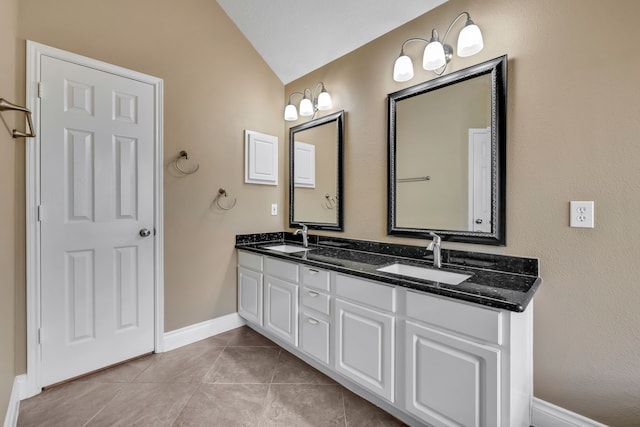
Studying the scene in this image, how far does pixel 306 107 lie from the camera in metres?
2.62

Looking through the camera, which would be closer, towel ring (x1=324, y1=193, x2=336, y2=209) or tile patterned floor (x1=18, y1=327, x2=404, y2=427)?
tile patterned floor (x1=18, y1=327, x2=404, y2=427)

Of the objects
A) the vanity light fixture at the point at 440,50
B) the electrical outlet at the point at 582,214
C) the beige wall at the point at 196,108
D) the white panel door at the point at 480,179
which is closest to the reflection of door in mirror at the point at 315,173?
the beige wall at the point at 196,108

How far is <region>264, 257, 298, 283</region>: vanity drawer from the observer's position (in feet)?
6.73

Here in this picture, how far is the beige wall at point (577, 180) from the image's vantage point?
4.13ft

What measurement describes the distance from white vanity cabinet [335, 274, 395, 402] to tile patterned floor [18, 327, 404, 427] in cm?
21

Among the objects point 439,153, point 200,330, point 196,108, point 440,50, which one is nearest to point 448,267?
point 439,153

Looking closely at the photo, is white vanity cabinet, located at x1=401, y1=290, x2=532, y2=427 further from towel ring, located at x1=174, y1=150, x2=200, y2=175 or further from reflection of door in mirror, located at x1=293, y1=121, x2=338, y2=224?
towel ring, located at x1=174, y1=150, x2=200, y2=175

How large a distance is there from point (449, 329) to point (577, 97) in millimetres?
1250

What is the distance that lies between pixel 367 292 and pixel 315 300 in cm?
44

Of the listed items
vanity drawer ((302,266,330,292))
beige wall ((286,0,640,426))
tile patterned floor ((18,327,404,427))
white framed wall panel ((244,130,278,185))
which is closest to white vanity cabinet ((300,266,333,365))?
vanity drawer ((302,266,330,292))

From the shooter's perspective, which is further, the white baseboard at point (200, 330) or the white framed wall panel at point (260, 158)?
the white framed wall panel at point (260, 158)

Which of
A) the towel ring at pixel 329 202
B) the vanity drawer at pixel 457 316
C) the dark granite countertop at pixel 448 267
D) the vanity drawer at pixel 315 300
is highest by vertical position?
the towel ring at pixel 329 202

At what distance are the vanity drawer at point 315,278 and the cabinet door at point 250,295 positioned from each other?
600mm

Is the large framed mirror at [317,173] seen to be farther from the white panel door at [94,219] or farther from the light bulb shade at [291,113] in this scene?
the white panel door at [94,219]
